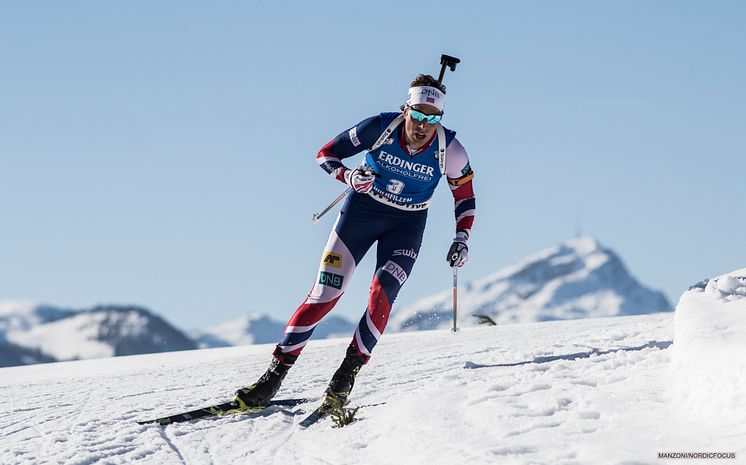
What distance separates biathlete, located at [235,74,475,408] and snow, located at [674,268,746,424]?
2.10m

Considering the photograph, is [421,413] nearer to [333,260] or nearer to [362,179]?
[333,260]

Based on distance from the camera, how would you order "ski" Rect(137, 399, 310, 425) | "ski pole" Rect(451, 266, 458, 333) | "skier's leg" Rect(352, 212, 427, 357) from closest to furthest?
"ski" Rect(137, 399, 310, 425)
"skier's leg" Rect(352, 212, 427, 357)
"ski pole" Rect(451, 266, 458, 333)

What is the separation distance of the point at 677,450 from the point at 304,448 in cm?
245

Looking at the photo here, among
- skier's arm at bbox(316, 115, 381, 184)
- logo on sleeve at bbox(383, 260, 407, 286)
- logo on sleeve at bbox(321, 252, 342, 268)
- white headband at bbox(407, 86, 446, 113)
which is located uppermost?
white headband at bbox(407, 86, 446, 113)

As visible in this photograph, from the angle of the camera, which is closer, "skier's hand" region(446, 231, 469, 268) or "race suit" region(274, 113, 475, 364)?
"race suit" region(274, 113, 475, 364)

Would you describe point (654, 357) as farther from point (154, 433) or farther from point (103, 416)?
point (103, 416)

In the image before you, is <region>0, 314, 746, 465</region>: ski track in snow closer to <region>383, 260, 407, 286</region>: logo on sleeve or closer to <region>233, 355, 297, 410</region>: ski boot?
<region>233, 355, 297, 410</region>: ski boot

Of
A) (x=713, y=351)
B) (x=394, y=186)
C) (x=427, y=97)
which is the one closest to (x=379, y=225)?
(x=394, y=186)

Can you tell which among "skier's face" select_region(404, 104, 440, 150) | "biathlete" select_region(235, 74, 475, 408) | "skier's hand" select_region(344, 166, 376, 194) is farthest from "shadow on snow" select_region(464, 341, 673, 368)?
"skier's face" select_region(404, 104, 440, 150)

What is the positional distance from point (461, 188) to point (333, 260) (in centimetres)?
127

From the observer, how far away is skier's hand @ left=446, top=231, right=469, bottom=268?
25.5 ft

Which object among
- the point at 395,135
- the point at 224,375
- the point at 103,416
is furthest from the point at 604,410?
the point at 224,375

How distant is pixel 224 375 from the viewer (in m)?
9.59

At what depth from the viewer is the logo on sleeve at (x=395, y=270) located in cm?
742
